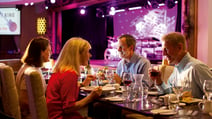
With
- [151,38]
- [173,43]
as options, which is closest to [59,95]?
[173,43]

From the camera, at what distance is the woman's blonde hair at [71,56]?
249cm

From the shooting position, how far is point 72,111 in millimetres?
2422

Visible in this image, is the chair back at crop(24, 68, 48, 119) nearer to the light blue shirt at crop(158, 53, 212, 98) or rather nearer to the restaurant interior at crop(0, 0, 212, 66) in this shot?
the light blue shirt at crop(158, 53, 212, 98)

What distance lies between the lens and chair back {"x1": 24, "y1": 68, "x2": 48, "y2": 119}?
2.37 metres

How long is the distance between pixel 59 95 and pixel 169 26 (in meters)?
5.16

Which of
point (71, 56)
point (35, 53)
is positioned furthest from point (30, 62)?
point (71, 56)

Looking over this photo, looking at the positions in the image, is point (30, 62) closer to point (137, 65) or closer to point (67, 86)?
point (67, 86)

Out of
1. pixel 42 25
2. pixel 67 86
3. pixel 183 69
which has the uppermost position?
pixel 42 25

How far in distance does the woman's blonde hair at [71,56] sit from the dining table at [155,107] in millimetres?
369

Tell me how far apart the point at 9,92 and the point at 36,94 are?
62 cm

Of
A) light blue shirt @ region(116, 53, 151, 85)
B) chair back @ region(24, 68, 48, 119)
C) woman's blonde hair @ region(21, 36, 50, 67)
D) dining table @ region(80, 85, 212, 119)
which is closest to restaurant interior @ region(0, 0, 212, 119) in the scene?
light blue shirt @ region(116, 53, 151, 85)

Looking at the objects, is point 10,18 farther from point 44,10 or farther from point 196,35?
point 196,35

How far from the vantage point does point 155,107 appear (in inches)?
87.4

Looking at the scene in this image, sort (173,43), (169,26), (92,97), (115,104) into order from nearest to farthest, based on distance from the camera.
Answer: (115,104)
(92,97)
(173,43)
(169,26)
